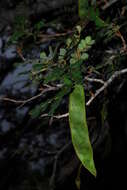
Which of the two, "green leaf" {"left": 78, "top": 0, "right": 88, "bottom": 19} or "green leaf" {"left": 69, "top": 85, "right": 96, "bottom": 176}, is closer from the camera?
"green leaf" {"left": 69, "top": 85, "right": 96, "bottom": 176}

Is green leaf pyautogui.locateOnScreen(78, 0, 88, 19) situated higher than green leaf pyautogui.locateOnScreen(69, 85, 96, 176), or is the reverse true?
green leaf pyautogui.locateOnScreen(78, 0, 88, 19)

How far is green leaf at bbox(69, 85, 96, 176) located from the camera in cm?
46

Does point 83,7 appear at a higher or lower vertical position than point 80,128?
higher


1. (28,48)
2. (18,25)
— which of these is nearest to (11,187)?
(28,48)

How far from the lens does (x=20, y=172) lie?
1791 mm

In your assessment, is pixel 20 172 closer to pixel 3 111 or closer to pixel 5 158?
pixel 5 158

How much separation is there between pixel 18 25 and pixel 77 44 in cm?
30

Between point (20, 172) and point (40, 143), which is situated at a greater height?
point (40, 143)

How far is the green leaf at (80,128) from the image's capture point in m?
0.46

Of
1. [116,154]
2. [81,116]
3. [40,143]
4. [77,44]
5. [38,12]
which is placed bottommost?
[116,154]

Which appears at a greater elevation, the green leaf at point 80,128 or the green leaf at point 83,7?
the green leaf at point 83,7

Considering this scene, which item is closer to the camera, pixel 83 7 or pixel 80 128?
pixel 80 128

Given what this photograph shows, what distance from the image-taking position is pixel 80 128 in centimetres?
46

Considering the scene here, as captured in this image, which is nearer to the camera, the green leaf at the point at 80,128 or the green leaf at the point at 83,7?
the green leaf at the point at 80,128
